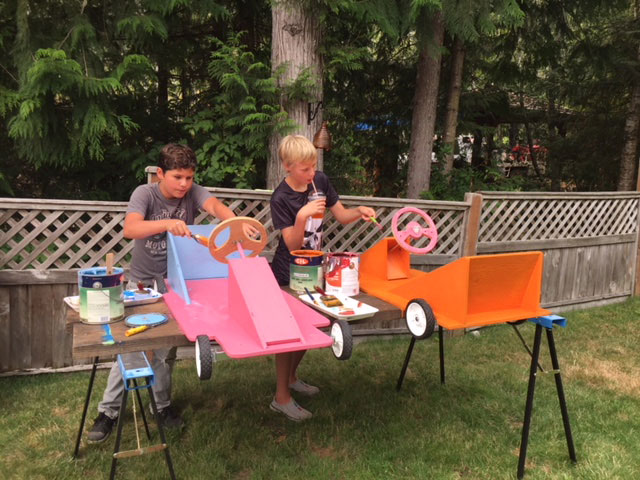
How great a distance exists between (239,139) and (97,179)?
1.48 metres

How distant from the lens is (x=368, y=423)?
3.29 meters

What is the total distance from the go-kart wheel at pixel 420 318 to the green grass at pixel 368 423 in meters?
0.96

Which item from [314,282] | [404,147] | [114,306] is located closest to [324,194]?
[314,282]

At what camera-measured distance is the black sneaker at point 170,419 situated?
3170 mm

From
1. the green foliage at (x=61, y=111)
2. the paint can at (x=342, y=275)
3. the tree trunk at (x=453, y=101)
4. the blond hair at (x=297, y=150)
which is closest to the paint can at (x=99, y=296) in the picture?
the paint can at (x=342, y=275)

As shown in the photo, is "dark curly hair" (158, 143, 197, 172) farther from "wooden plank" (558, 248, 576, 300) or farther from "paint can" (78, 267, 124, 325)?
"wooden plank" (558, 248, 576, 300)

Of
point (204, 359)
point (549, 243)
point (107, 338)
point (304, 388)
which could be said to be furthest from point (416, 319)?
point (549, 243)

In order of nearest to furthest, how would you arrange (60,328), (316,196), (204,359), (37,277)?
(204,359) < (316,196) < (37,277) < (60,328)

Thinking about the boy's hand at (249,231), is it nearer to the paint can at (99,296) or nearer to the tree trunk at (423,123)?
the paint can at (99,296)

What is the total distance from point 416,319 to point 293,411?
4.43ft

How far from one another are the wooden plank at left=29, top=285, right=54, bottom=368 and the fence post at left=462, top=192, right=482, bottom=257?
3.60 m

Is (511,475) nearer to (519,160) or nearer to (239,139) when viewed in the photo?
(239,139)

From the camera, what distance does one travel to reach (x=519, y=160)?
55.4 feet

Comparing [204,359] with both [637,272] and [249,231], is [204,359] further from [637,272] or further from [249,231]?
[637,272]
